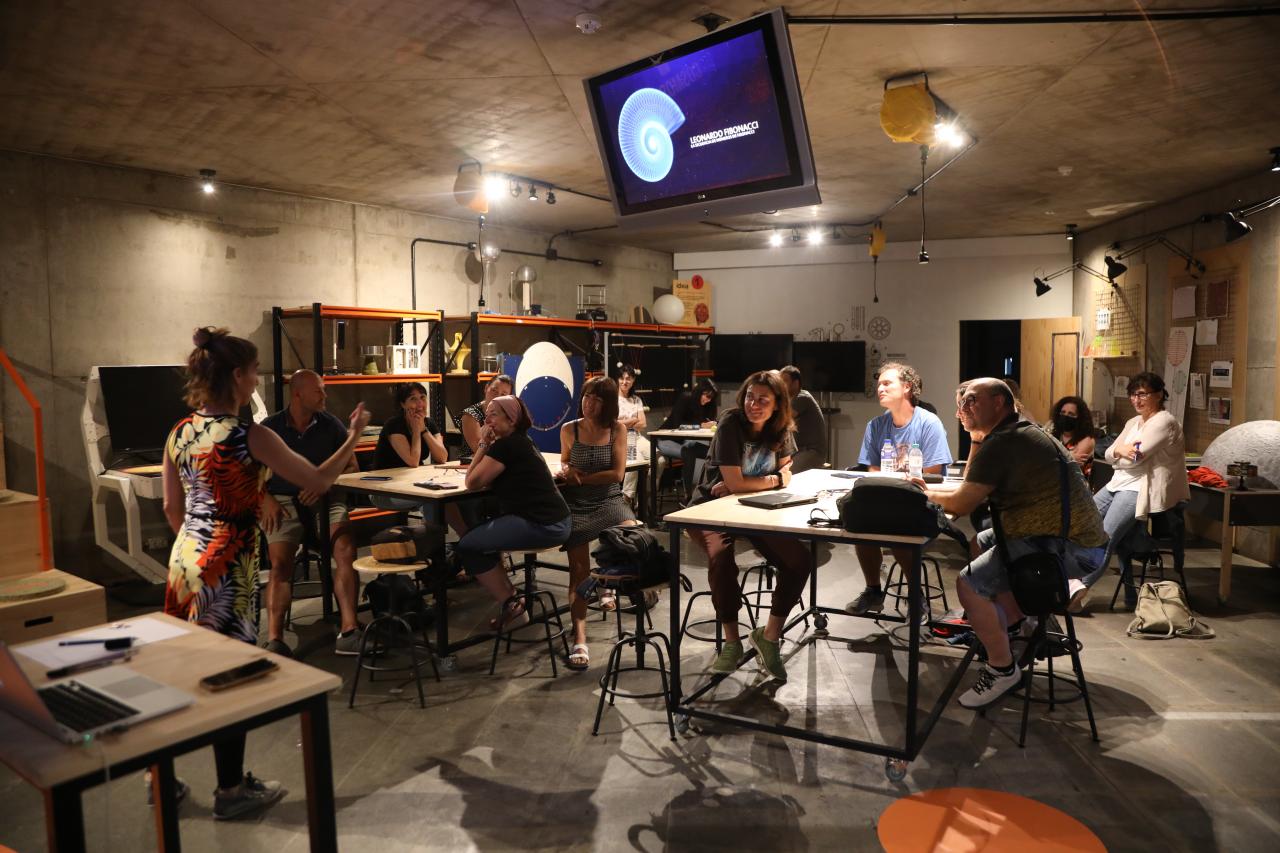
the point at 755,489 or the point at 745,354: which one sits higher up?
the point at 745,354

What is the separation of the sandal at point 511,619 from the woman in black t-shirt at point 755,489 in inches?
42.9

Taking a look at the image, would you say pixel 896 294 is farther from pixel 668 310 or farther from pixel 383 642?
pixel 383 642

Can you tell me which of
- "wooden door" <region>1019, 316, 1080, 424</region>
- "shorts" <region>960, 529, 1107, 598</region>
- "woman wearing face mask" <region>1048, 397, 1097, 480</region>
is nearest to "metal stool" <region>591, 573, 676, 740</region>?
"shorts" <region>960, 529, 1107, 598</region>

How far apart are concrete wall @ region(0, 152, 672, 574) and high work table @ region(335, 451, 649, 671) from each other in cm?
235

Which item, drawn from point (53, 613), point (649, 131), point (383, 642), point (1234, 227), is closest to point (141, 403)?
point (53, 613)

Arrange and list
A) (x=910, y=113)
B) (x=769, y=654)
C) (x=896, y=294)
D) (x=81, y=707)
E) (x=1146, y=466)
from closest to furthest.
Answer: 1. (x=81, y=707)
2. (x=769, y=654)
3. (x=910, y=113)
4. (x=1146, y=466)
5. (x=896, y=294)

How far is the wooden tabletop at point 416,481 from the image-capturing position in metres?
4.32

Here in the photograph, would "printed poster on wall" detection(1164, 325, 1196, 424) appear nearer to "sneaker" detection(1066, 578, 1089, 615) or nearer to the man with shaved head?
"sneaker" detection(1066, 578, 1089, 615)

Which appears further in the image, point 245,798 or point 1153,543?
point 1153,543

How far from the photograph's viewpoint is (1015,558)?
3404 mm

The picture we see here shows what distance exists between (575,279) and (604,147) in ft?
21.4

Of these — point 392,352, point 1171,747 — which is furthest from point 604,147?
point 392,352

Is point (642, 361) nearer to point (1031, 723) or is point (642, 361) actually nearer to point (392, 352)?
point (392, 352)

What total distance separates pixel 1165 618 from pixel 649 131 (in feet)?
13.0
